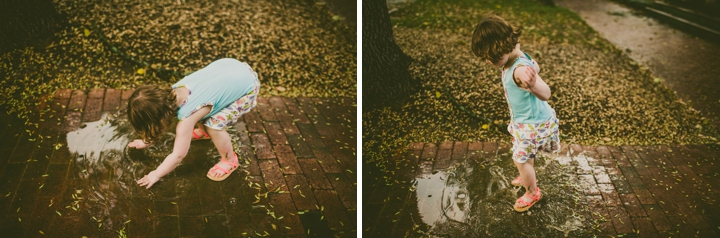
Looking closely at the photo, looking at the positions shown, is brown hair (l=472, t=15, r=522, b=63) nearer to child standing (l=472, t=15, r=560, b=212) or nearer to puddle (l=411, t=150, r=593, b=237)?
child standing (l=472, t=15, r=560, b=212)

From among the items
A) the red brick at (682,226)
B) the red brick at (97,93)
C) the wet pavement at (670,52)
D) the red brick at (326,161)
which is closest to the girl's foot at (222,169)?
the red brick at (326,161)

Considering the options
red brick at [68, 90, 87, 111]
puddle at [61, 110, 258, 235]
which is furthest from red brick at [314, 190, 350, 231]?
red brick at [68, 90, 87, 111]

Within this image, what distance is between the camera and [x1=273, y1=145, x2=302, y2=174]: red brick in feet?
9.15

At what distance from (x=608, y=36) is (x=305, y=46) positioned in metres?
3.09

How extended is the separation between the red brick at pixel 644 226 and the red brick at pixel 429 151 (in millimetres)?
1070

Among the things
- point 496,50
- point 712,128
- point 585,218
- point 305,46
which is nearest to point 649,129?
point 712,128

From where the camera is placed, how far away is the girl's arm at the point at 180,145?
2.34m

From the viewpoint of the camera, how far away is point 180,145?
2.36 meters

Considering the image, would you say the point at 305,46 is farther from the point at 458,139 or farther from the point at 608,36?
the point at 608,36

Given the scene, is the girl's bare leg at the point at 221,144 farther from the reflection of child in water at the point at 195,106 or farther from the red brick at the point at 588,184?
the red brick at the point at 588,184

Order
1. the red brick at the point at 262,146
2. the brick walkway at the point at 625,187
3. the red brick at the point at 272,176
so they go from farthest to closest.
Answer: the red brick at the point at 262,146 < the red brick at the point at 272,176 < the brick walkway at the point at 625,187

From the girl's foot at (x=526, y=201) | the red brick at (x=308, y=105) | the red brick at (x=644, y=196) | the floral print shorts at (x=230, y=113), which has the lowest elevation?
the red brick at (x=308, y=105)

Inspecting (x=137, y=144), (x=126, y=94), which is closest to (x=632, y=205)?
(x=137, y=144)

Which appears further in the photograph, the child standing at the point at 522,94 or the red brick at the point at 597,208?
the red brick at the point at 597,208
